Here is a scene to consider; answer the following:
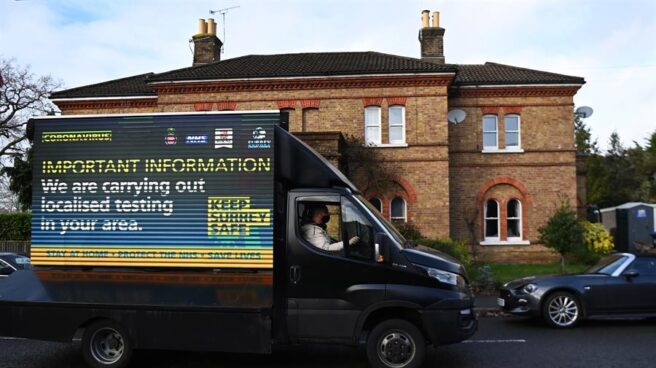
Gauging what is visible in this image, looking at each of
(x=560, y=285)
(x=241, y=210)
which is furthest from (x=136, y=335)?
(x=560, y=285)

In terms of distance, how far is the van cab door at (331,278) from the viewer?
6.26 m

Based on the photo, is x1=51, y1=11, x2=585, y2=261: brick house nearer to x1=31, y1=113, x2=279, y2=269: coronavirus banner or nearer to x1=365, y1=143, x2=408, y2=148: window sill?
x1=365, y1=143, x2=408, y2=148: window sill

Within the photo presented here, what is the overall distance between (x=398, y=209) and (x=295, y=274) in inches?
603

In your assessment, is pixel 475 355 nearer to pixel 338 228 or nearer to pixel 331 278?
pixel 331 278

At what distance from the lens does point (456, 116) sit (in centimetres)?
2230

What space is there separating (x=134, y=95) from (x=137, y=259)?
1914cm

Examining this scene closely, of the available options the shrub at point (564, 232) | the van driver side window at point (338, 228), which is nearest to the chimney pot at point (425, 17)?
the shrub at point (564, 232)

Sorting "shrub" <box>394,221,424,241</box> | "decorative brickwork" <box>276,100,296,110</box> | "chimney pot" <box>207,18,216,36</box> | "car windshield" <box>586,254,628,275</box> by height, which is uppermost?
"chimney pot" <box>207,18,216,36</box>

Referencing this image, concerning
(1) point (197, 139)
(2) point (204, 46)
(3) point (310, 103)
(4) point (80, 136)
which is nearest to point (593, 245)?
(3) point (310, 103)

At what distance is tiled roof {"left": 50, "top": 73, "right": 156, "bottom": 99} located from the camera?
23828 millimetres

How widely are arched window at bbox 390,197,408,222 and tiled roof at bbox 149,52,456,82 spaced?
509 cm

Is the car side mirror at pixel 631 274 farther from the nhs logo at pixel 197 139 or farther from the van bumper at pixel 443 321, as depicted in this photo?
the nhs logo at pixel 197 139

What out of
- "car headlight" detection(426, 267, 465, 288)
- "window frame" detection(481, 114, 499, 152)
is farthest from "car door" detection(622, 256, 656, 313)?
"window frame" detection(481, 114, 499, 152)

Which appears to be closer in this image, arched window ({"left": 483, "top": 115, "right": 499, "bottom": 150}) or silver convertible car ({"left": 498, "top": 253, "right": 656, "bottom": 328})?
silver convertible car ({"left": 498, "top": 253, "right": 656, "bottom": 328})
